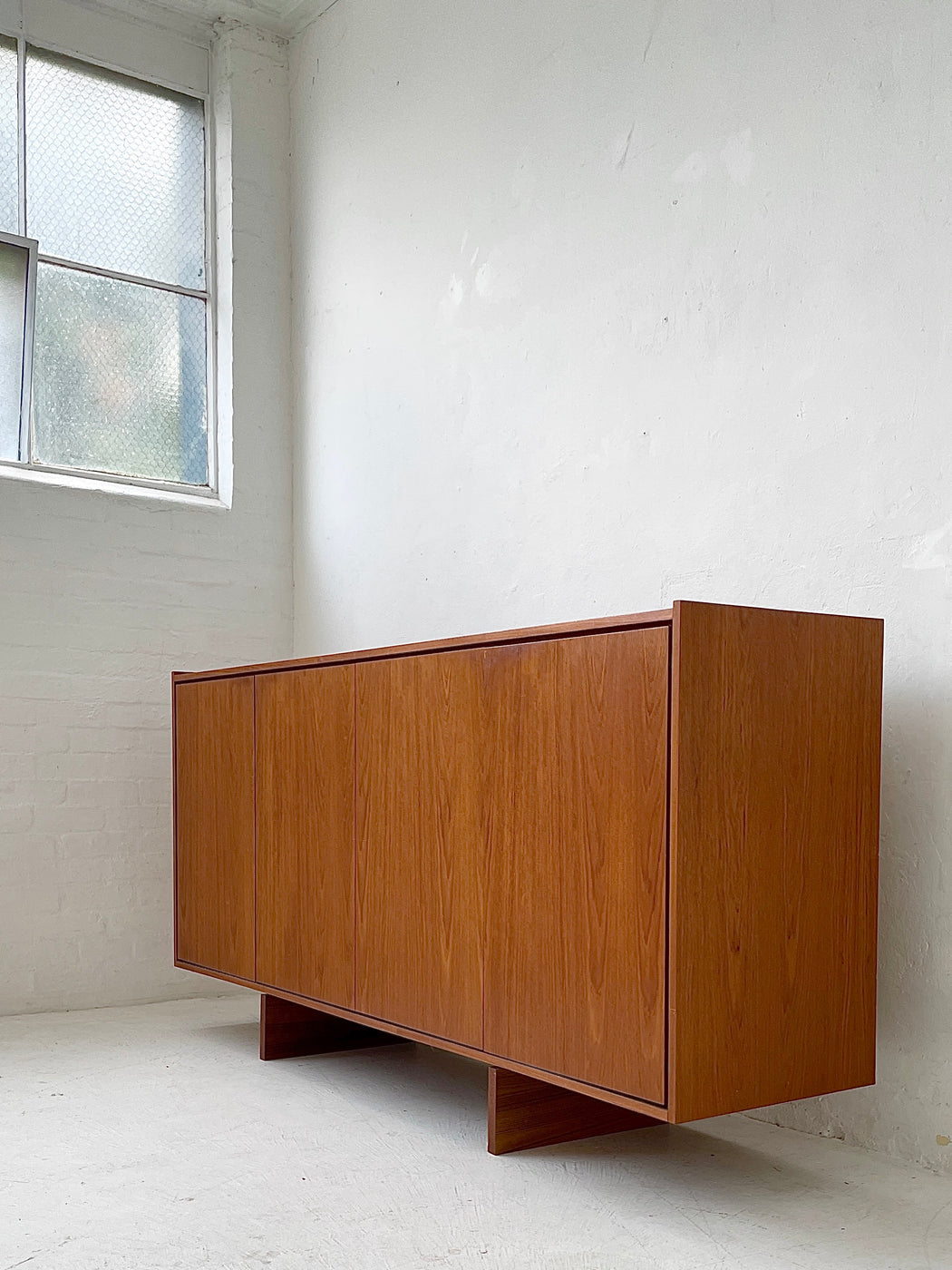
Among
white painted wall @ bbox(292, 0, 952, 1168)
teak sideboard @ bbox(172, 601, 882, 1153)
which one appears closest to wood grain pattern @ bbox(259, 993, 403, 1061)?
teak sideboard @ bbox(172, 601, 882, 1153)

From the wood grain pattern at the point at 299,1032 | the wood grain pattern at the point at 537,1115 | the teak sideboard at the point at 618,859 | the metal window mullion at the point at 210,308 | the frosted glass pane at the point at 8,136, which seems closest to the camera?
the teak sideboard at the point at 618,859

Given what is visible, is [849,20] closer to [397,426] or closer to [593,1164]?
[397,426]

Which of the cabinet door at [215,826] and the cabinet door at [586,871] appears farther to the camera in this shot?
the cabinet door at [215,826]

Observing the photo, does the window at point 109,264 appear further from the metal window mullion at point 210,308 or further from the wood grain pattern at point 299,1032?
the wood grain pattern at point 299,1032

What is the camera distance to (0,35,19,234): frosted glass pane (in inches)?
169

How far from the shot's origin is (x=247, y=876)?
3.48 meters

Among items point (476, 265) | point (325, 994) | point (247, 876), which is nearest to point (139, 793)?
point (247, 876)

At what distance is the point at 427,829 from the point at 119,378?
2420 mm

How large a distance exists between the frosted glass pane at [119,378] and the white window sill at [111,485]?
5cm

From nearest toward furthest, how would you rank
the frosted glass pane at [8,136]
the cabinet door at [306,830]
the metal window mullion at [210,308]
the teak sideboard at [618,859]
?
the teak sideboard at [618,859], the cabinet door at [306,830], the frosted glass pane at [8,136], the metal window mullion at [210,308]

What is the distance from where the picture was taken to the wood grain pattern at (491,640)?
7.38 feet

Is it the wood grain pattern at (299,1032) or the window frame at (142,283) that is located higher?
the window frame at (142,283)

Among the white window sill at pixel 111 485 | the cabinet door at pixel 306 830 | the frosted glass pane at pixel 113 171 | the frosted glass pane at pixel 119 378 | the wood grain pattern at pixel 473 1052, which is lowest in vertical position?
the wood grain pattern at pixel 473 1052

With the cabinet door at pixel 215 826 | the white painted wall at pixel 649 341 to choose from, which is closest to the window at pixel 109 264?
the white painted wall at pixel 649 341
